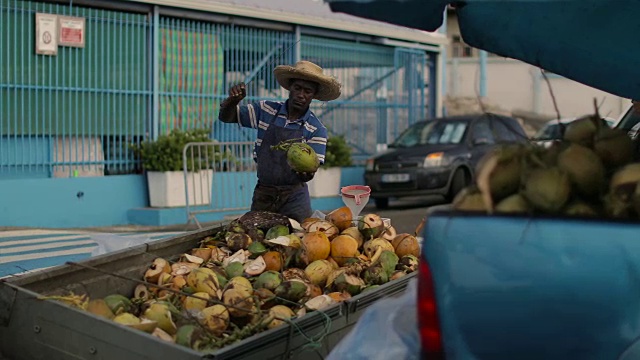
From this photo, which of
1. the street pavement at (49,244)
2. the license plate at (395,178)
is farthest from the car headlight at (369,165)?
the street pavement at (49,244)

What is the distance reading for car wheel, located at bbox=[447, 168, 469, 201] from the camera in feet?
51.5

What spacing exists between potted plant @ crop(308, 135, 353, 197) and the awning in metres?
12.6

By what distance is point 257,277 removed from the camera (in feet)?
16.4

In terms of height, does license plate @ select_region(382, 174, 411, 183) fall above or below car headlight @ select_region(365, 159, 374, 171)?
below

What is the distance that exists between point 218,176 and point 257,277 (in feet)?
30.9

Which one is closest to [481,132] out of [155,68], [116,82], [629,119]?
[155,68]

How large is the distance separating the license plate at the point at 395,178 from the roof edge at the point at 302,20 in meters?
2.77

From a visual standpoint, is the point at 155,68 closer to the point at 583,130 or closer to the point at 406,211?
the point at 406,211

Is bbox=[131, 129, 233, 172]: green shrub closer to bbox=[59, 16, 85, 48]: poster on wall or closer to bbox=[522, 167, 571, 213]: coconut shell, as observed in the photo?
bbox=[59, 16, 85, 48]: poster on wall

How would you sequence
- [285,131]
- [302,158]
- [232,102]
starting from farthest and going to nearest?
[285,131] → [232,102] → [302,158]

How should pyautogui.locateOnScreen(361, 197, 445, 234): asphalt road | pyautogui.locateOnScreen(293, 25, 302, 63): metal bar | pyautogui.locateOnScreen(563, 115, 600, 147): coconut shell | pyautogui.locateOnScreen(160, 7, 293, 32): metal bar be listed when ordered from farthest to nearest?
pyautogui.locateOnScreen(293, 25, 302, 63): metal bar → pyautogui.locateOnScreen(160, 7, 293, 32): metal bar → pyautogui.locateOnScreen(361, 197, 445, 234): asphalt road → pyautogui.locateOnScreen(563, 115, 600, 147): coconut shell

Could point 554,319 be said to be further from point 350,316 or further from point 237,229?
point 237,229

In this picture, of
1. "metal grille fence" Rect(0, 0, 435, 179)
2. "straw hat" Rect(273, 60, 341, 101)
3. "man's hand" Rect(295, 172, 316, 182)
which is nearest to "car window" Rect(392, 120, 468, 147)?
"metal grille fence" Rect(0, 0, 435, 179)

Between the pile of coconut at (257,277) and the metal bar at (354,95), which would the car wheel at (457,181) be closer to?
the metal bar at (354,95)
